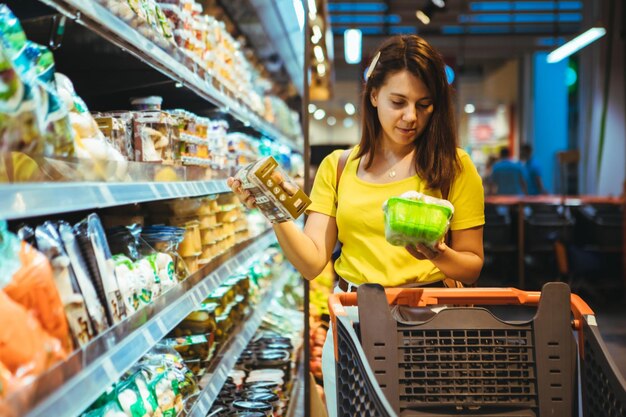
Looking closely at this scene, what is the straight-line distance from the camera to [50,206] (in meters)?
1.01

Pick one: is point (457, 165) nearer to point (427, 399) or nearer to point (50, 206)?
point (427, 399)

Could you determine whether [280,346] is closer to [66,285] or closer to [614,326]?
[66,285]

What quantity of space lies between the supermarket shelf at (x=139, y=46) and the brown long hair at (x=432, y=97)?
22.0 inches

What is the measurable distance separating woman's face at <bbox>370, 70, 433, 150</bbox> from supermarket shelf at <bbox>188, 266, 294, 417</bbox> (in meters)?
0.98

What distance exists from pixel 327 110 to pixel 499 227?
14.6m

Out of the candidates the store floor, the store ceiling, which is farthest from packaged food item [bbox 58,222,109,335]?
the store ceiling

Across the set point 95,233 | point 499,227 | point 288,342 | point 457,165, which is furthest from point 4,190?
point 499,227

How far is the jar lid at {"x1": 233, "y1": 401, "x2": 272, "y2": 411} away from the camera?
2.51m

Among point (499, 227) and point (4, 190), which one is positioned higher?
point (4, 190)

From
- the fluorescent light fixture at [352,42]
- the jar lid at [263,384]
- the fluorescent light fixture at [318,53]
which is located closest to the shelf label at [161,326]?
the jar lid at [263,384]

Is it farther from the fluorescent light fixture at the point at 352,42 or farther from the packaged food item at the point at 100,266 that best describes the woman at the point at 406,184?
the fluorescent light fixture at the point at 352,42

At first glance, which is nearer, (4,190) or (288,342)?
(4,190)

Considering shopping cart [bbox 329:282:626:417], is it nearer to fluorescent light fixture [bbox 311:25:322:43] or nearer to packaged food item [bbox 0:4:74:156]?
packaged food item [bbox 0:4:74:156]

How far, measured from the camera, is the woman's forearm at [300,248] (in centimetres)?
186
